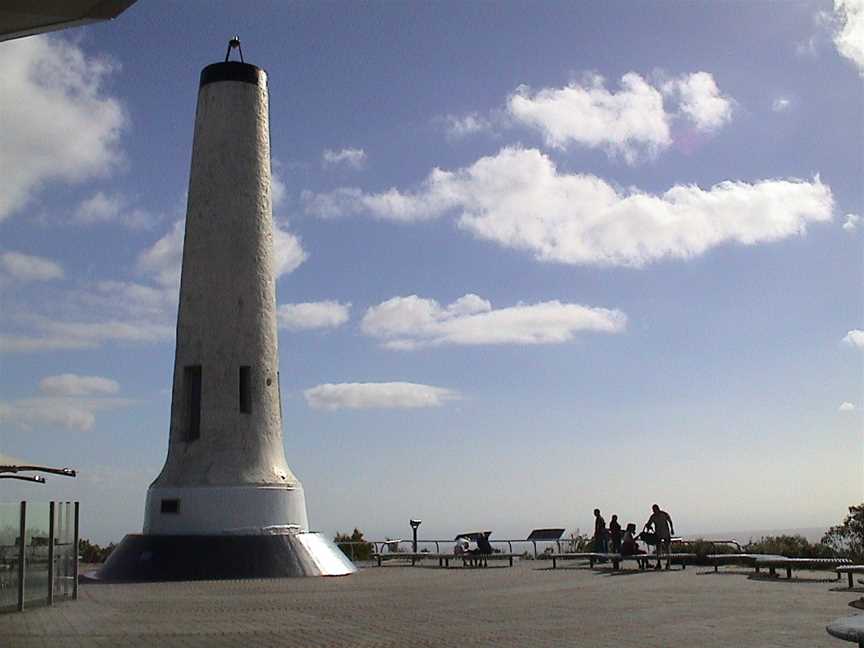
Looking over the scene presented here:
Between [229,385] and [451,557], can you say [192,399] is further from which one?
[451,557]

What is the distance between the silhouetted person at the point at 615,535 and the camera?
22.6m

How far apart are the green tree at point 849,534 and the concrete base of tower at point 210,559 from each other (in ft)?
37.2

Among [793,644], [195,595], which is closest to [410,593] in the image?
[195,595]

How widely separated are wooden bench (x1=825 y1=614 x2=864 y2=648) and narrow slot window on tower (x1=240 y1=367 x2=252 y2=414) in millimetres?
14490

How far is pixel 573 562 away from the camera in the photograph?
23.9 m

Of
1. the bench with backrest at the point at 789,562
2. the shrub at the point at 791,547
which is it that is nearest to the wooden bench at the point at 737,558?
the bench with backrest at the point at 789,562

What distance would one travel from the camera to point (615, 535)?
22672 mm

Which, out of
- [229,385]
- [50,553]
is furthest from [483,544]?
[50,553]

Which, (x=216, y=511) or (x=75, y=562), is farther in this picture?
(x=216, y=511)

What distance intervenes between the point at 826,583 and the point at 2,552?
12.6 meters

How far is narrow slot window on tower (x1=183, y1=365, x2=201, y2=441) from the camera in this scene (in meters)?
20.8

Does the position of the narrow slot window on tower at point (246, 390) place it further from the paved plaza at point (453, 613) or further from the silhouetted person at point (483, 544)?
the silhouetted person at point (483, 544)

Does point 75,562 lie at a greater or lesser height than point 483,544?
greater

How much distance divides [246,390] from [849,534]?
46.6ft
